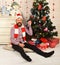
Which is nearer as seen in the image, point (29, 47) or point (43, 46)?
point (29, 47)

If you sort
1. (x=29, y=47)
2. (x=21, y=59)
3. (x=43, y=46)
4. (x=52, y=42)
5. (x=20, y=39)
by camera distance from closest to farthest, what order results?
(x=21, y=59) < (x=29, y=47) < (x=20, y=39) < (x=43, y=46) < (x=52, y=42)

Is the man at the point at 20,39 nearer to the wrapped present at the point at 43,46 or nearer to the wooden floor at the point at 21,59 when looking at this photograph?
the wooden floor at the point at 21,59

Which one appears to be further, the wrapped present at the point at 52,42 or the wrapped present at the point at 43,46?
the wrapped present at the point at 52,42

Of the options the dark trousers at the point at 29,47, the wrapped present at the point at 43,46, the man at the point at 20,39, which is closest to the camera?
the dark trousers at the point at 29,47

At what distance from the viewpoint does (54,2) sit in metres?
5.62

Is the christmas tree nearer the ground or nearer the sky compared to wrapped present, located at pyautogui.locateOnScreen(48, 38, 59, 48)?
nearer the sky

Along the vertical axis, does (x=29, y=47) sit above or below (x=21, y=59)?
above

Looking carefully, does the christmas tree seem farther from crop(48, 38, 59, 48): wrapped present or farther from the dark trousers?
the dark trousers

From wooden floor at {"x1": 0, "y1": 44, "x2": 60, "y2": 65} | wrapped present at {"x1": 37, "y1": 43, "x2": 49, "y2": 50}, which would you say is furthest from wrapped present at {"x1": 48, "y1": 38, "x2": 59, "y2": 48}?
wooden floor at {"x1": 0, "y1": 44, "x2": 60, "y2": 65}

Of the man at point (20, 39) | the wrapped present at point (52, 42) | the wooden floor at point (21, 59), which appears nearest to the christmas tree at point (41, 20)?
the wrapped present at point (52, 42)

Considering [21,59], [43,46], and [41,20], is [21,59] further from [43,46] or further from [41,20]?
[41,20]

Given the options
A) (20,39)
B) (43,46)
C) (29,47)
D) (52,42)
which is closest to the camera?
(29,47)

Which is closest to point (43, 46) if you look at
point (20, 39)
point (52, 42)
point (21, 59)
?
point (52, 42)

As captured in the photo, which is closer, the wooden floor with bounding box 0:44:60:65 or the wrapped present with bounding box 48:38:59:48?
the wooden floor with bounding box 0:44:60:65
